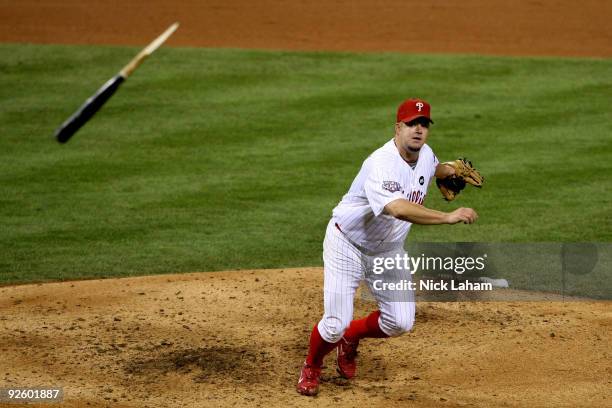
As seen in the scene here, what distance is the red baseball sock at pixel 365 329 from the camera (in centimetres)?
637

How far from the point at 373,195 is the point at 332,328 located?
0.90 metres

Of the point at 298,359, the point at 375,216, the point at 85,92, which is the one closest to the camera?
the point at 375,216

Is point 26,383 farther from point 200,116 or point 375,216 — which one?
point 200,116

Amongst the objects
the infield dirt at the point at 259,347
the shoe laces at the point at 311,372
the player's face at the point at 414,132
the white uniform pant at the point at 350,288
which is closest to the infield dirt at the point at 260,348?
the infield dirt at the point at 259,347

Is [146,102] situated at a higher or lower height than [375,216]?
lower

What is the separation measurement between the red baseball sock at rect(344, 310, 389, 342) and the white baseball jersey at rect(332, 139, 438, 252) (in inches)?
19.9

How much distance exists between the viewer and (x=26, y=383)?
616 cm

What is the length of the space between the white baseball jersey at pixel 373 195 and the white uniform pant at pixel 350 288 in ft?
0.26

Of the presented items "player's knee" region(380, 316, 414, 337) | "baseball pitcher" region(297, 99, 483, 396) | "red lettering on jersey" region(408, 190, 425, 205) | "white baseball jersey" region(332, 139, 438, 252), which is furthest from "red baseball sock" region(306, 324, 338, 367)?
"red lettering on jersey" region(408, 190, 425, 205)

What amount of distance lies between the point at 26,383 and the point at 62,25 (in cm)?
1308

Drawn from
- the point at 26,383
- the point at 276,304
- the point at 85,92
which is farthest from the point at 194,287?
the point at 85,92

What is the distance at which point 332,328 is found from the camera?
6109 mm

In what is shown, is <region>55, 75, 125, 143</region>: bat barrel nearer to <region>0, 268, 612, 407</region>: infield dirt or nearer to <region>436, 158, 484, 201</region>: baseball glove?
<region>0, 268, 612, 407</region>: infield dirt

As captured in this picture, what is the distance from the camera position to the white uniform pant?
240 inches
